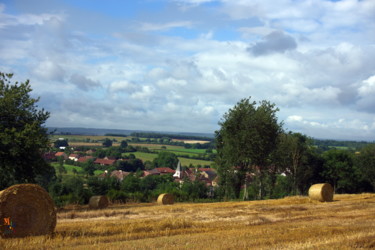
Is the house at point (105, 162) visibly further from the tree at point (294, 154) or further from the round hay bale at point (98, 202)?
the round hay bale at point (98, 202)

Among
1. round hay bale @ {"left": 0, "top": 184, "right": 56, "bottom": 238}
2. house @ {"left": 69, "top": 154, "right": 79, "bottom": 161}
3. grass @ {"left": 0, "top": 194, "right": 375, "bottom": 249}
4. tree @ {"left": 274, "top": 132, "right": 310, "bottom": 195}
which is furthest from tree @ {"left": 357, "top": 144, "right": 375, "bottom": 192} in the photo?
house @ {"left": 69, "top": 154, "right": 79, "bottom": 161}

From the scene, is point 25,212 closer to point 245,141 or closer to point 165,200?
point 165,200

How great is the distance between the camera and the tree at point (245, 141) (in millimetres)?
36031

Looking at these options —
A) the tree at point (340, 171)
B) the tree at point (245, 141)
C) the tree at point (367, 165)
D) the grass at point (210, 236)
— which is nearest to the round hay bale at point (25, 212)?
the grass at point (210, 236)

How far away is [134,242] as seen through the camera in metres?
10.7

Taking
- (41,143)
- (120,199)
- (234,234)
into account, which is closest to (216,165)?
(120,199)

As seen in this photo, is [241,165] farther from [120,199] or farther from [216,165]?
[120,199]

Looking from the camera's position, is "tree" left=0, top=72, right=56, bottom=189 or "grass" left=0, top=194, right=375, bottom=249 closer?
"grass" left=0, top=194, right=375, bottom=249

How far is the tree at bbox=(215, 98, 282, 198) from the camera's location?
118 ft

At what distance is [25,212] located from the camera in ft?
42.6

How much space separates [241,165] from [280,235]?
85.4 ft

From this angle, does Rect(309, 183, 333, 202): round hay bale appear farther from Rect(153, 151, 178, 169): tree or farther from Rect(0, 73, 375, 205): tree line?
Rect(153, 151, 178, 169): tree

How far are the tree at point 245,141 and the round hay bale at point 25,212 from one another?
24504 millimetres

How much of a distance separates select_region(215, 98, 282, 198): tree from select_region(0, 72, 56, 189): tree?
1718 centimetres
